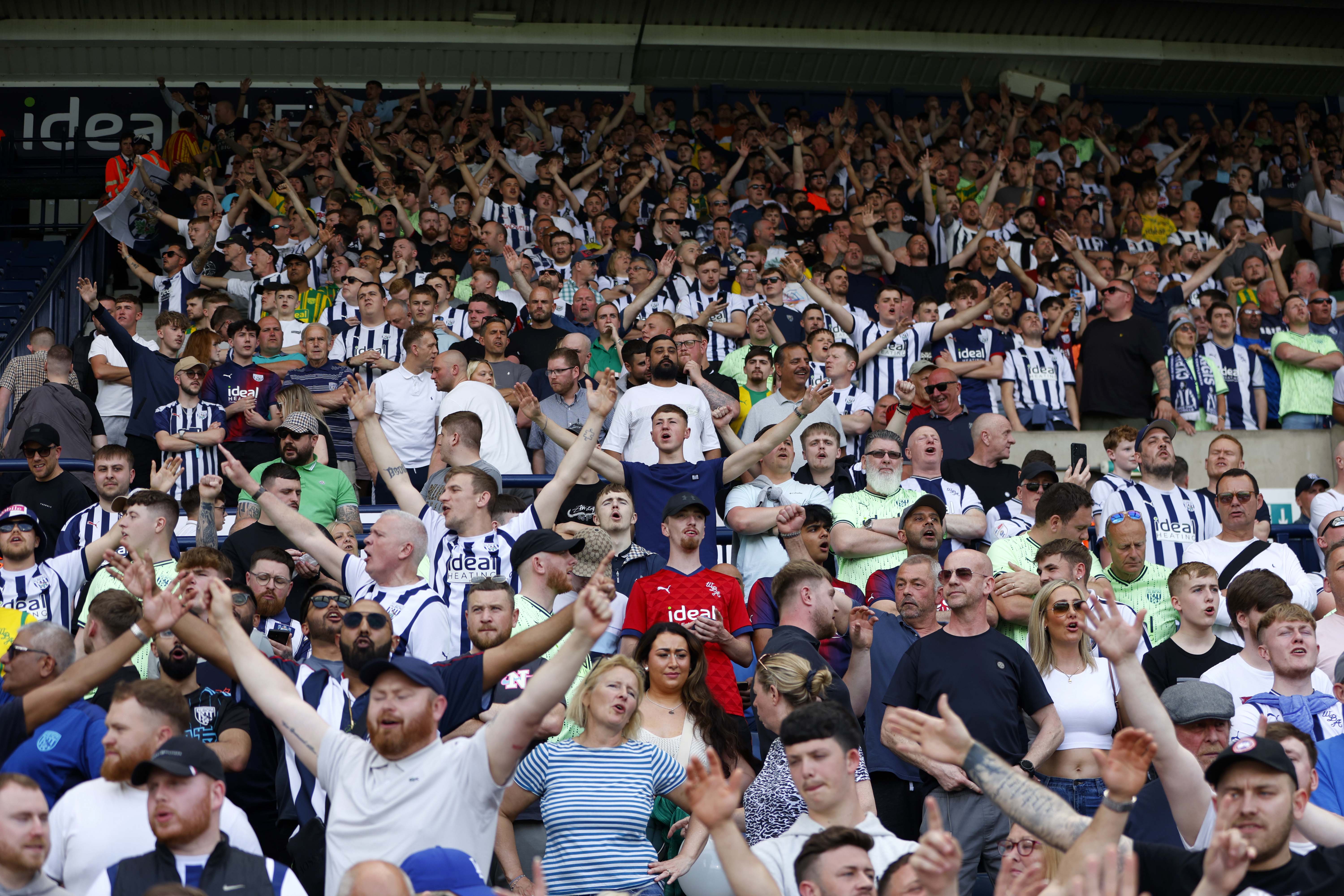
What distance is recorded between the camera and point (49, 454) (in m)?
8.45

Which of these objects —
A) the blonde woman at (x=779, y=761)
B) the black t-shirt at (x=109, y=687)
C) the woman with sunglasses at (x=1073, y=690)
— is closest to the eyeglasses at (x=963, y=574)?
the woman with sunglasses at (x=1073, y=690)

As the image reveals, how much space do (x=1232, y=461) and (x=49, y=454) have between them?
777 centimetres

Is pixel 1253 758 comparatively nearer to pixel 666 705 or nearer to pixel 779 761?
pixel 779 761

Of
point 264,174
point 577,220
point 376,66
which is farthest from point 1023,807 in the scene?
point 376,66

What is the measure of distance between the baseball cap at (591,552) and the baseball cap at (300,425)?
7.45ft

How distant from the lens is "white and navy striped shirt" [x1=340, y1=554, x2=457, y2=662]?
19.8ft

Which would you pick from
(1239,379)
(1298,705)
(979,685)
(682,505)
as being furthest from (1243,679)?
(1239,379)

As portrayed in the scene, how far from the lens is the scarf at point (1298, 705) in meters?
5.64

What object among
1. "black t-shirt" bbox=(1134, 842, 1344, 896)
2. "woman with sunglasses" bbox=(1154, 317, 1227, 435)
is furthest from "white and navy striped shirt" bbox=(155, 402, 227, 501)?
"woman with sunglasses" bbox=(1154, 317, 1227, 435)

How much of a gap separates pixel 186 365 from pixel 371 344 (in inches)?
59.5

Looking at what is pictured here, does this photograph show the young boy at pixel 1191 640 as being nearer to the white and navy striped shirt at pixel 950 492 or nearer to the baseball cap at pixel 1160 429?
the white and navy striped shirt at pixel 950 492

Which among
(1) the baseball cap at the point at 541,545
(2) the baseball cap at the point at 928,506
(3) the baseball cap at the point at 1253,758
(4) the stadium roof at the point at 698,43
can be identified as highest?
(4) the stadium roof at the point at 698,43

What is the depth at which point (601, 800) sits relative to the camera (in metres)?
5.26

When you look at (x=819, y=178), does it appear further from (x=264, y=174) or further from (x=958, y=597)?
(x=958, y=597)
